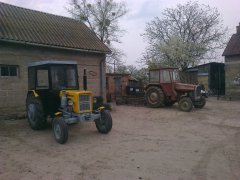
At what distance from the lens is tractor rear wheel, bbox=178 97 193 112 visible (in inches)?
567

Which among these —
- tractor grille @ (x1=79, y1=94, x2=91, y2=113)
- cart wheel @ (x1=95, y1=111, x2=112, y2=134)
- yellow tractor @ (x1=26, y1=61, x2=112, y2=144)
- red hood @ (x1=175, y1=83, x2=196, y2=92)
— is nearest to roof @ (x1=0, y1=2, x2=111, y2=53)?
yellow tractor @ (x1=26, y1=61, x2=112, y2=144)

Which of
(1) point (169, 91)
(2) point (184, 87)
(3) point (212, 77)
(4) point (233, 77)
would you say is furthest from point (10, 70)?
(3) point (212, 77)

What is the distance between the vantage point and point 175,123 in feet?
36.7

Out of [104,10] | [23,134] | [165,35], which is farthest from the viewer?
[165,35]

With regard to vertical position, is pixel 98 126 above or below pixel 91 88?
below

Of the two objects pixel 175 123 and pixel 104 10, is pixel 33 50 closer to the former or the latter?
pixel 175 123

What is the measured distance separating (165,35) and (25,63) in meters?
24.2

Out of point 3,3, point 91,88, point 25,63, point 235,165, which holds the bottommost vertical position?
point 235,165

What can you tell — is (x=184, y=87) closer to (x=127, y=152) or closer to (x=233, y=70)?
(x=127, y=152)

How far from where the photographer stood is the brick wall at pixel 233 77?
22.7m

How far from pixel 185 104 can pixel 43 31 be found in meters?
8.29

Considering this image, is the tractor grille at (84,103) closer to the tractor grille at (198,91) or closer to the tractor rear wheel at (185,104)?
the tractor rear wheel at (185,104)

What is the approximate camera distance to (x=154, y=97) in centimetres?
1611

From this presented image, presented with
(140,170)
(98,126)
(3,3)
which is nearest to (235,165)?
(140,170)
